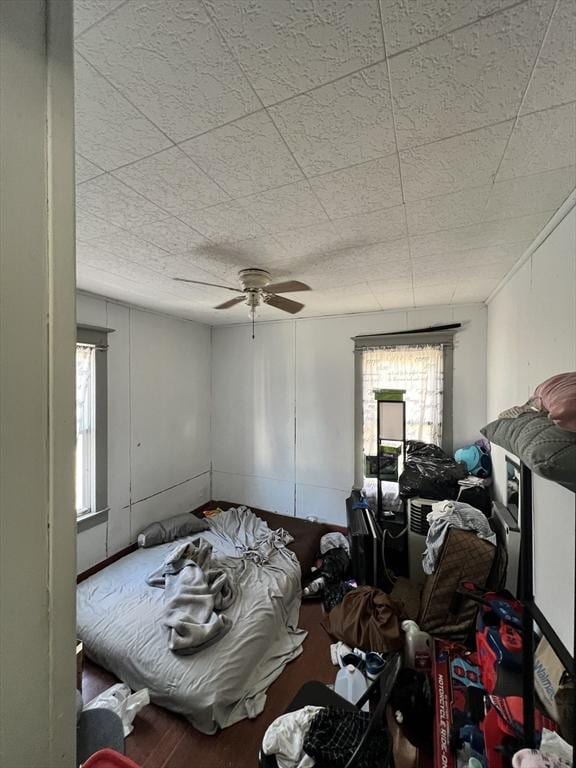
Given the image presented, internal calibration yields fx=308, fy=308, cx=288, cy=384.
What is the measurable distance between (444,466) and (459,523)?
2.18 ft

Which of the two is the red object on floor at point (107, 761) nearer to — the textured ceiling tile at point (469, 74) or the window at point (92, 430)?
the textured ceiling tile at point (469, 74)

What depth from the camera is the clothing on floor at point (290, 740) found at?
137 centimetres

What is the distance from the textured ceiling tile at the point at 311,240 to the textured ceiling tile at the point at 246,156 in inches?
16.5

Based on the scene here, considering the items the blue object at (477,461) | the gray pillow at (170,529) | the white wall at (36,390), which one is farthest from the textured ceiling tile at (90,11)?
the gray pillow at (170,529)

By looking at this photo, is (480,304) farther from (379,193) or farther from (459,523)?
(379,193)

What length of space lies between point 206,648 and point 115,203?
2.69 metres

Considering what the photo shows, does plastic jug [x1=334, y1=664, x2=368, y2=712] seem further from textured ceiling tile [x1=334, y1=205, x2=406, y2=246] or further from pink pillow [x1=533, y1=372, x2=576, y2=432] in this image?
textured ceiling tile [x1=334, y1=205, x2=406, y2=246]

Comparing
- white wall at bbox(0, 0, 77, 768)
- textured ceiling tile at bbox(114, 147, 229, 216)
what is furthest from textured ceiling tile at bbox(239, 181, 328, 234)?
white wall at bbox(0, 0, 77, 768)

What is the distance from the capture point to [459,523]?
2.36 meters

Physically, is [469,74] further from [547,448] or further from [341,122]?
[547,448]

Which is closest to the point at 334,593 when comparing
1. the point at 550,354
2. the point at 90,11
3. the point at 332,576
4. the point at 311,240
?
the point at 332,576

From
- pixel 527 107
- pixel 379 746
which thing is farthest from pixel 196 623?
pixel 527 107

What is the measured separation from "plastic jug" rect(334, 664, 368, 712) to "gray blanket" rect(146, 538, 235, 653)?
0.81 metres

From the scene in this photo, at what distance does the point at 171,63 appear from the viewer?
0.81 m
